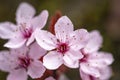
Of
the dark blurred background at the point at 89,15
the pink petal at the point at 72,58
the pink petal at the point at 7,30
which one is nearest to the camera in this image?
the pink petal at the point at 72,58

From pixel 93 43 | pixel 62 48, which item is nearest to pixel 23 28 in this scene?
pixel 62 48

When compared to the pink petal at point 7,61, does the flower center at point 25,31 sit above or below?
above

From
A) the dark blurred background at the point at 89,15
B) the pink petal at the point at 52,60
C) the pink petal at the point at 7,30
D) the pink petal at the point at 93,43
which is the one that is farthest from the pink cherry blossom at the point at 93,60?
the dark blurred background at the point at 89,15

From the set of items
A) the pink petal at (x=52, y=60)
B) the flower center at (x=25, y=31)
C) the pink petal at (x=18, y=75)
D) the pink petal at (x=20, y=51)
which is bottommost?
the pink petal at (x=18, y=75)

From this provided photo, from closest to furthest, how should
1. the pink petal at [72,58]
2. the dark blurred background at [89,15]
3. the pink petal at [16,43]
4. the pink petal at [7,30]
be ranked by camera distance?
Result: the pink petal at [72,58] → the pink petal at [16,43] → the pink petal at [7,30] → the dark blurred background at [89,15]

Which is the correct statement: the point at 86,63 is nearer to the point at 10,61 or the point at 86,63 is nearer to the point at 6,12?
the point at 10,61

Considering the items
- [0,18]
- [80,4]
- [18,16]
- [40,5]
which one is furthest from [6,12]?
[18,16]

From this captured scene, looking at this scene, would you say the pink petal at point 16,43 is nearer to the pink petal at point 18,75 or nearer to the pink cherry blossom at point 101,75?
the pink petal at point 18,75
